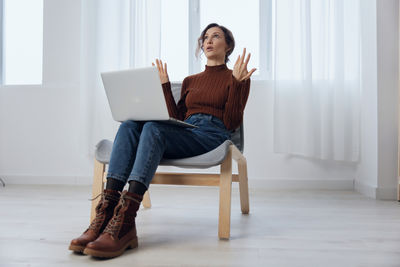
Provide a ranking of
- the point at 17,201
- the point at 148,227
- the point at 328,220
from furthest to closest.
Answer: the point at 17,201 < the point at 328,220 < the point at 148,227

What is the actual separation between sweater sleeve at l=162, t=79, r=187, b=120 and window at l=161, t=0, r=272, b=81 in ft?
3.44

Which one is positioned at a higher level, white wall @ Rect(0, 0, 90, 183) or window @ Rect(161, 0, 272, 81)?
window @ Rect(161, 0, 272, 81)

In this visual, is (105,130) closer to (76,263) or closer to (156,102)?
(156,102)

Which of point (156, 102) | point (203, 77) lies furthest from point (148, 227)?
point (203, 77)

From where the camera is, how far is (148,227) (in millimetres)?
1531

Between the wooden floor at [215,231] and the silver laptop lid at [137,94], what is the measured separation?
47 centimetres

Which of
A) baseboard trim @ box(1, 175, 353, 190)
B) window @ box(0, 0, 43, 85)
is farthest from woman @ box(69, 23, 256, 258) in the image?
window @ box(0, 0, 43, 85)

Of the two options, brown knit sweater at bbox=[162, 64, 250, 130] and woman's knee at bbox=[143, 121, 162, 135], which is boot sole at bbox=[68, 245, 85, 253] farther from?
brown knit sweater at bbox=[162, 64, 250, 130]

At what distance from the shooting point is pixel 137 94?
1316 mm

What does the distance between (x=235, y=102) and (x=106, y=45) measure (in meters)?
1.55

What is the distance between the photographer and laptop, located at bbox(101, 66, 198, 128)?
4.22ft

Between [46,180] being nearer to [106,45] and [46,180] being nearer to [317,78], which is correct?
[106,45]

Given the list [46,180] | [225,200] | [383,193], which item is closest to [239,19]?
[383,193]

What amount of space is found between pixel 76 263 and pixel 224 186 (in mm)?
576
